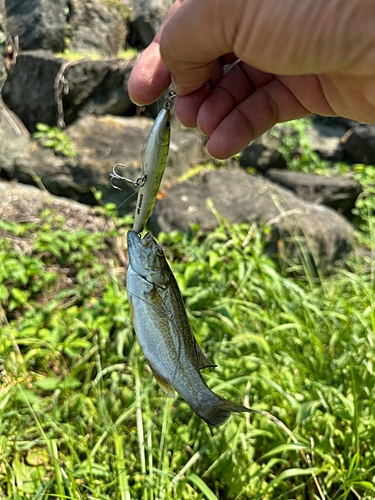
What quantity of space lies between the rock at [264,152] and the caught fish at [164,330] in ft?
18.7

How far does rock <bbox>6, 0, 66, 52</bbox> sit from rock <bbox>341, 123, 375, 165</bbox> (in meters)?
4.66

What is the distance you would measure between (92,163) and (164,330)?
4.11 m

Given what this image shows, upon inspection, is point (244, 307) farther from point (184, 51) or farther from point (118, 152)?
point (118, 152)

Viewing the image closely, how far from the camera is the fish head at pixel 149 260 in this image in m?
1.40

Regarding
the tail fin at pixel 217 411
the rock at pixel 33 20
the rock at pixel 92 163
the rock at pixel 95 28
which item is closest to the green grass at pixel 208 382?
the tail fin at pixel 217 411

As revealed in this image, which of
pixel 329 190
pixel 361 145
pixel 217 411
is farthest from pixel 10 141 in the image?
pixel 361 145

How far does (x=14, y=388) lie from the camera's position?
2.61 m

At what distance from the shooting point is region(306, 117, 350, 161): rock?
7.87 metres

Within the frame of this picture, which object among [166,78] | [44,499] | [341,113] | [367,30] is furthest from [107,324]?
[367,30]

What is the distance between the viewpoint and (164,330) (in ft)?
4.56

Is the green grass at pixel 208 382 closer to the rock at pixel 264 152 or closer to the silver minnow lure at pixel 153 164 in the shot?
the silver minnow lure at pixel 153 164

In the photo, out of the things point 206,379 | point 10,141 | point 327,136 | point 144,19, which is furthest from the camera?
point 327,136

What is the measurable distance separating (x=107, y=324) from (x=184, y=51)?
193cm

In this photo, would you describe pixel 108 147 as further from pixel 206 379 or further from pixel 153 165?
pixel 153 165
